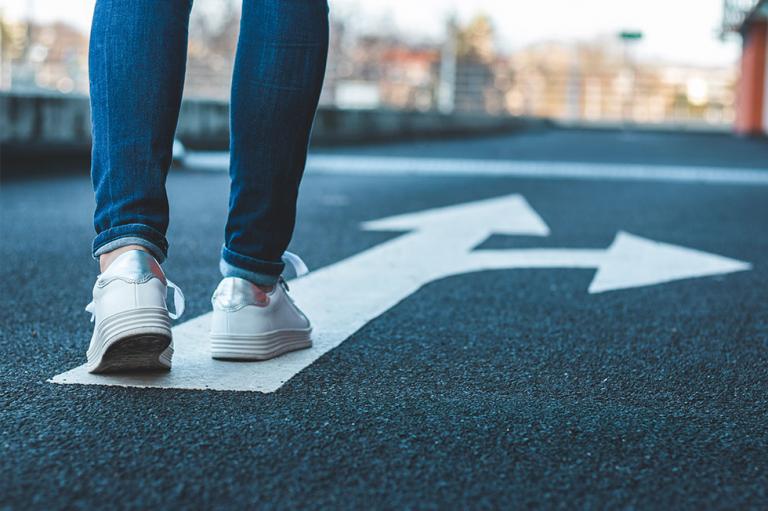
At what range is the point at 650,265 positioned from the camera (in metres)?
3.23

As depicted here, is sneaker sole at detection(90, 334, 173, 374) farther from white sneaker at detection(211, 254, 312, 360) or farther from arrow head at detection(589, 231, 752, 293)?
arrow head at detection(589, 231, 752, 293)

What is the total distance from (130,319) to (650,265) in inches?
82.9

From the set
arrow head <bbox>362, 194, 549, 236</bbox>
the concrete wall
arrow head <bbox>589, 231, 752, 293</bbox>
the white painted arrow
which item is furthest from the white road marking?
arrow head <bbox>589, 231, 752, 293</bbox>

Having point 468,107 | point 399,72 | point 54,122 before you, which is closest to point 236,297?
point 54,122

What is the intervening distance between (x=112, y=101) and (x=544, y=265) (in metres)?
1.85

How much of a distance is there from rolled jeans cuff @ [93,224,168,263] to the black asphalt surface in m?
0.22

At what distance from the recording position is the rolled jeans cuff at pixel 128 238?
1.59 meters

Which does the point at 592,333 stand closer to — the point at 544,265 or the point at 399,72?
the point at 544,265

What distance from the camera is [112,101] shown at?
162 cm

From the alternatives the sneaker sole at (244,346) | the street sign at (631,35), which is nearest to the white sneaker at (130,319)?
the sneaker sole at (244,346)

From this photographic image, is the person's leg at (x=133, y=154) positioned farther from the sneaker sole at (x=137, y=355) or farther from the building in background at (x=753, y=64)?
the building in background at (x=753, y=64)

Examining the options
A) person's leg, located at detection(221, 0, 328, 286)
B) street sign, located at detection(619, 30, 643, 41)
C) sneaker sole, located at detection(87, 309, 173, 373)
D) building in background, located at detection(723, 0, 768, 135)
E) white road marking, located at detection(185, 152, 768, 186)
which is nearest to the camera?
sneaker sole, located at detection(87, 309, 173, 373)

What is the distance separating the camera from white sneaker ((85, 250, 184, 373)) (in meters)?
1.54

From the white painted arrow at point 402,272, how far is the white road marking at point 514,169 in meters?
3.07
